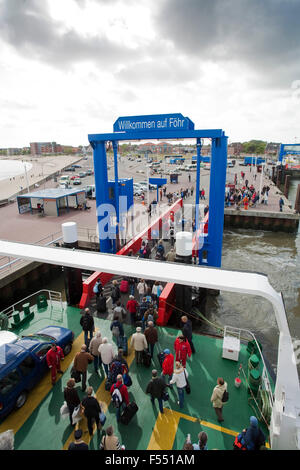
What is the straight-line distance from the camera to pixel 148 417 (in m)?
6.15

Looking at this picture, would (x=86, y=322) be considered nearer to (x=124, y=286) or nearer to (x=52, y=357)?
(x=52, y=357)

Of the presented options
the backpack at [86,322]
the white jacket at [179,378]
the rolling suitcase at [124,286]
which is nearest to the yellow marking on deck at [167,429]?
the white jacket at [179,378]

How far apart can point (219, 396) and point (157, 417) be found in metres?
1.54

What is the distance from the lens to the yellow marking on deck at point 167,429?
5.56 meters

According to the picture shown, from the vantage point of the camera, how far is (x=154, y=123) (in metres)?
12.3

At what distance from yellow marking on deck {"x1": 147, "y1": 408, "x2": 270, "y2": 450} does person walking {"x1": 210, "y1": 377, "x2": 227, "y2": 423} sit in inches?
11.0

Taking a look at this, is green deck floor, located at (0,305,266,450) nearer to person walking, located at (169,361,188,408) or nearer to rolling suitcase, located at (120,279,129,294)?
person walking, located at (169,361,188,408)

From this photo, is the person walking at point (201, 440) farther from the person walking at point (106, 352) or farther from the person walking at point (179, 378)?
the person walking at point (106, 352)

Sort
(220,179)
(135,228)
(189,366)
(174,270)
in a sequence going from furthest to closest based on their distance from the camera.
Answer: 1. (135,228)
2. (220,179)
3. (189,366)
4. (174,270)

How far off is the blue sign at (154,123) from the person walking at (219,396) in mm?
9832

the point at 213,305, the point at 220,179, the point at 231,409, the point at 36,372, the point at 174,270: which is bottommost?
the point at 213,305

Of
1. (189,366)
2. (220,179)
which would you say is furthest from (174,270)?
(220,179)
